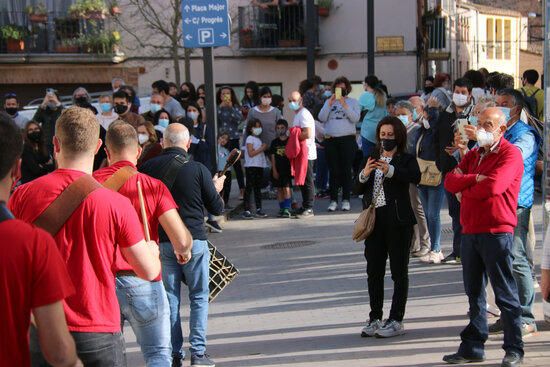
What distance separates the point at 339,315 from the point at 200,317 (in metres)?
1.97

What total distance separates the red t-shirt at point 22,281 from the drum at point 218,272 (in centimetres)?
415

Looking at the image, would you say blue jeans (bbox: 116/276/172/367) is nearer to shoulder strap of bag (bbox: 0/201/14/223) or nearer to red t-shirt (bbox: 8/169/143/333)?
red t-shirt (bbox: 8/169/143/333)

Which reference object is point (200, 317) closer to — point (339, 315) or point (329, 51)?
point (339, 315)

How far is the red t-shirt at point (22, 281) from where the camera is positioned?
11.5ft

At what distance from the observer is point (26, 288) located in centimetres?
356

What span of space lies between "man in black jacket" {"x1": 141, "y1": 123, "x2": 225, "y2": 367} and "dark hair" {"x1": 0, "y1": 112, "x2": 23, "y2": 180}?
3.57 meters

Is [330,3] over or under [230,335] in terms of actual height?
over

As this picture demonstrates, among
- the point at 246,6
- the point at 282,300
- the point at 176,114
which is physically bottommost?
the point at 282,300

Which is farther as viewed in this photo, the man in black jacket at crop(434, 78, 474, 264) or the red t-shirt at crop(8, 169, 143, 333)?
the man in black jacket at crop(434, 78, 474, 264)

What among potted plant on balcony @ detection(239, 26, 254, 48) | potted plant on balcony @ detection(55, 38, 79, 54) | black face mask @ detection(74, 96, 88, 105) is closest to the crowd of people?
black face mask @ detection(74, 96, 88, 105)

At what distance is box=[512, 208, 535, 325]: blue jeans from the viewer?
7609mm

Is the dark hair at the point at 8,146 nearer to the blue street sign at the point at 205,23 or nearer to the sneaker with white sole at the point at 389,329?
the sneaker with white sole at the point at 389,329

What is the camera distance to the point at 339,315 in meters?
9.05

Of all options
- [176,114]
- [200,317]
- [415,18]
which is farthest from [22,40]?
[200,317]
